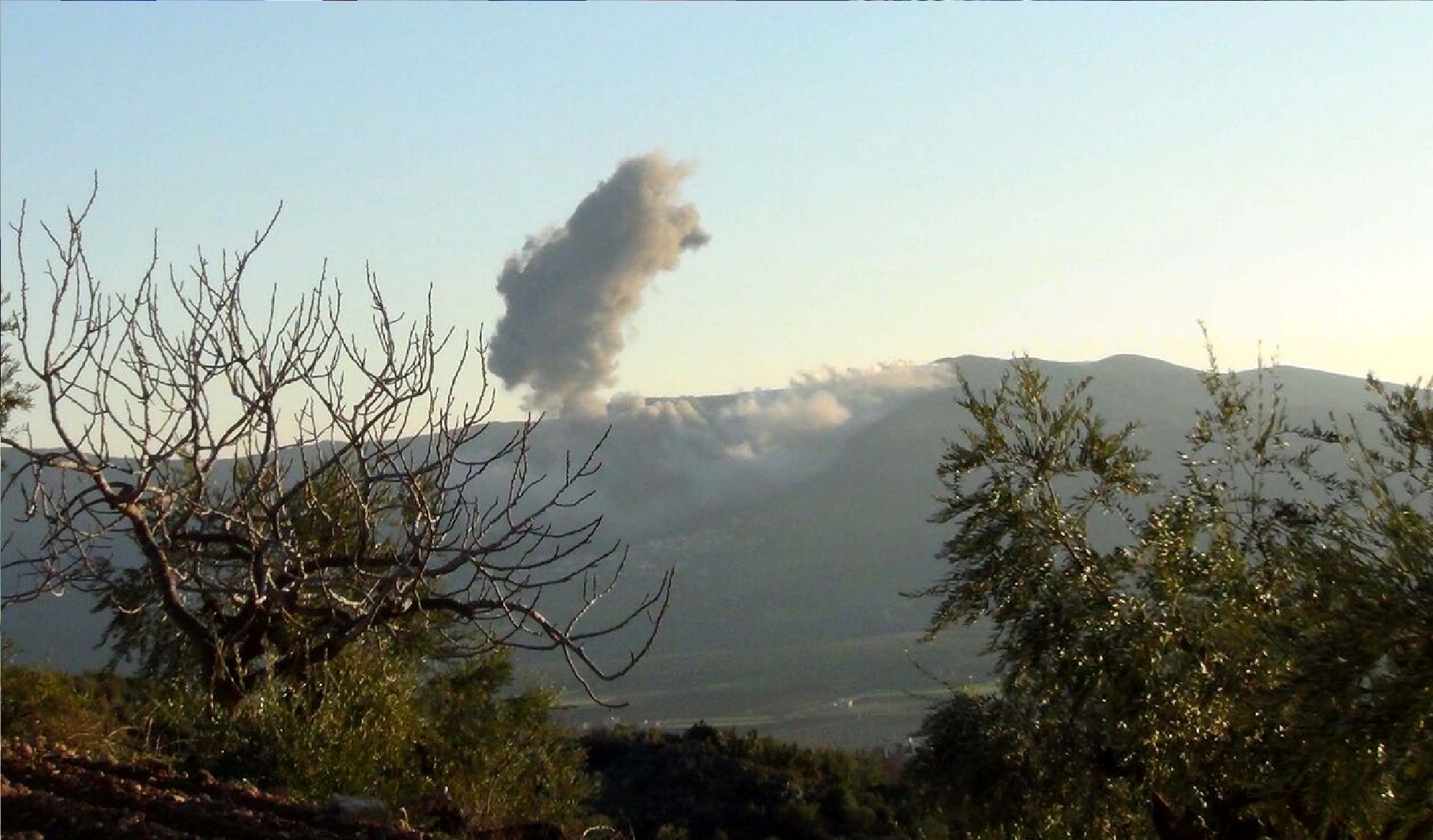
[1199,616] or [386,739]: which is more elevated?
[1199,616]

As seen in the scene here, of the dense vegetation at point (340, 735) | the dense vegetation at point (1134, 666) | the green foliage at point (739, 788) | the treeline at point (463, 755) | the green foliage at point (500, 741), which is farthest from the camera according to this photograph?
the green foliage at point (739, 788)

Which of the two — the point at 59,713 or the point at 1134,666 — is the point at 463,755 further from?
the point at 1134,666

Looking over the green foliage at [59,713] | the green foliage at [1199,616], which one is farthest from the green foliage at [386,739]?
the green foliage at [1199,616]

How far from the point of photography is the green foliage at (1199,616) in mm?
8141

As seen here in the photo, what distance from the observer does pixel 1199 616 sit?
11680 millimetres

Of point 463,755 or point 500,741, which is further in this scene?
point 500,741

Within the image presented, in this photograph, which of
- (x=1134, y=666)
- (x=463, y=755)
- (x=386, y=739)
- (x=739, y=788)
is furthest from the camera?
Result: (x=739, y=788)

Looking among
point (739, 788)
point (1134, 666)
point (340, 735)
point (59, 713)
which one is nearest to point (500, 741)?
point (59, 713)

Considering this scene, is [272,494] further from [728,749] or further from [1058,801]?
[728,749]

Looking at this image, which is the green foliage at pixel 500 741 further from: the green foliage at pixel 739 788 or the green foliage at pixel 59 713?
the green foliage at pixel 59 713

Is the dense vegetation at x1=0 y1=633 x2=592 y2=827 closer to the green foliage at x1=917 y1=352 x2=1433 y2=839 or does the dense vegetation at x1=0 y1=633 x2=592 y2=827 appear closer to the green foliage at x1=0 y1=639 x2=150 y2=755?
the green foliage at x1=0 y1=639 x2=150 y2=755

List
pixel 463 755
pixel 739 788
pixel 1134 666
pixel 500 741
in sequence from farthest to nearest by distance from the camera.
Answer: pixel 739 788
pixel 500 741
pixel 463 755
pixel 1134 666

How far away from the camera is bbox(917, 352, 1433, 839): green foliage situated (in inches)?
320

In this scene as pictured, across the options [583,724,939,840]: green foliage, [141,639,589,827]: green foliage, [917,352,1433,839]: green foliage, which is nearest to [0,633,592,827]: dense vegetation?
[141,639,589,827]: green foliage
